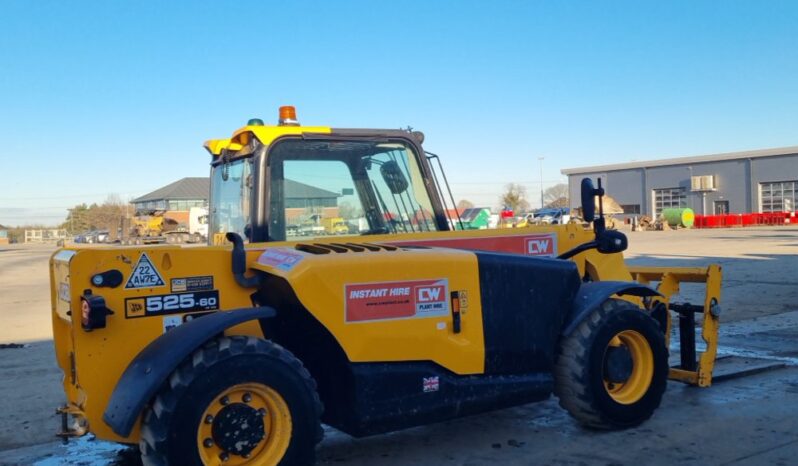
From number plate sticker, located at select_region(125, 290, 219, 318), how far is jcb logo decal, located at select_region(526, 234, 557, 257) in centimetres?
256

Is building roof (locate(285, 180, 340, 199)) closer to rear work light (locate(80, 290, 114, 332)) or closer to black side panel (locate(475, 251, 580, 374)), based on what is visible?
black side panel (locate(475, 251, 580, 374))

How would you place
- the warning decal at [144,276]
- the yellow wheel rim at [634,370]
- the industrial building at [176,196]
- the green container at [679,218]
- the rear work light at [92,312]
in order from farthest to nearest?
the industrial building at [176,196] → the green container at [679,218] → the yellow wheel rim at [634,370] → the warning decal at [144,276] → the rear work light at [92,312]

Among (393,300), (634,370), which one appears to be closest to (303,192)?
(393,300)

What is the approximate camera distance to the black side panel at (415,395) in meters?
4.09

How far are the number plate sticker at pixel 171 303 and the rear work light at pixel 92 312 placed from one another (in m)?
0.15

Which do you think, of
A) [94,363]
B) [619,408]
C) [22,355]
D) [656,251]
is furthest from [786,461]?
[656,251]

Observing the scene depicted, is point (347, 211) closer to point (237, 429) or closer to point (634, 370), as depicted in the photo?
point (237, 429)

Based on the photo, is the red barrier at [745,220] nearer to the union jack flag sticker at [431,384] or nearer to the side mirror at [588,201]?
the side mirror at [588,201]

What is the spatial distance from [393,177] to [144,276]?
2.24 m

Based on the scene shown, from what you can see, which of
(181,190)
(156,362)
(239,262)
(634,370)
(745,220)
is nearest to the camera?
(156,362)

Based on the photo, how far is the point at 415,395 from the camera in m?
4.23

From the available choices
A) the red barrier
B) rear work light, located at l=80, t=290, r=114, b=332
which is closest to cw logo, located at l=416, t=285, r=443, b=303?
rear work light, located at l=80, t=290, r=114, b=332

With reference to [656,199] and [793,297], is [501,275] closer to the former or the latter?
[793,297]

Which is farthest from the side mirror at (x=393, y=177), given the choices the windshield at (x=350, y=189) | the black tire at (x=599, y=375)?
the black tire at (x=599, y=375)
